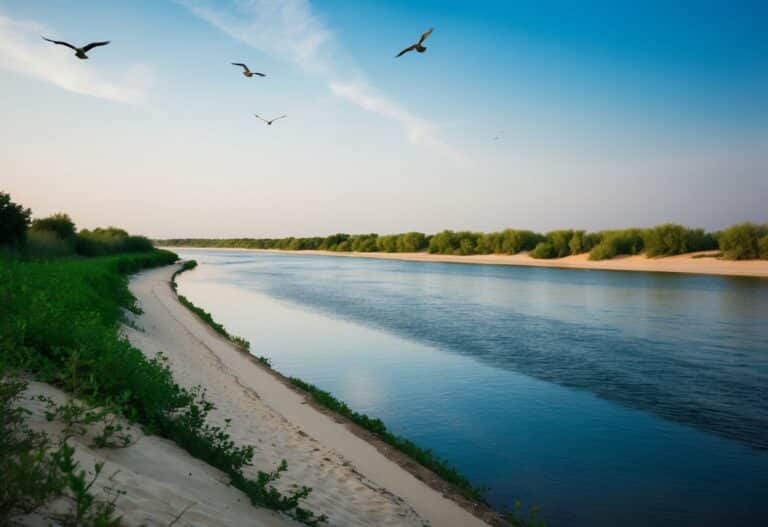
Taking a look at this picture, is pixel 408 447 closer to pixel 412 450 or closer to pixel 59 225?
pixel 412 450

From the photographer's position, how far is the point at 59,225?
49.4 m

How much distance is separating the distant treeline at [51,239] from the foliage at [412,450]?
96.6ft

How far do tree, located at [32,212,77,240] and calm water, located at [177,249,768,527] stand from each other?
89.5 ft

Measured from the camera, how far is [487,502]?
778 centimetres

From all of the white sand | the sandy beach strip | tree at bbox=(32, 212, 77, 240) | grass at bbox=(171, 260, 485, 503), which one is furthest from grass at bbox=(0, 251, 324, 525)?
tree at bbox=(32, 212, 77, 240)

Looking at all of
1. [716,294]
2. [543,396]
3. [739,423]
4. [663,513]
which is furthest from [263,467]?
[716,294]

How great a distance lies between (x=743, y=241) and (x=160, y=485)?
3100 inches

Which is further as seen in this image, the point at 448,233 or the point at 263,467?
the point at 448,233

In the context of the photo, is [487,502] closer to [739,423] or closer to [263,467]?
[263,467]

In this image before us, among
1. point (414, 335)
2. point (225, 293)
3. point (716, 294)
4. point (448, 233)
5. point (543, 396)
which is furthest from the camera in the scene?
point (448, 233)

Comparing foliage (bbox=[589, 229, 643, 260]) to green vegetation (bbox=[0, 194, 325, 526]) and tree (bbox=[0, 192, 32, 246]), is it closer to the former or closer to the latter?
tree (bbox=[0, 192, 32, 246])

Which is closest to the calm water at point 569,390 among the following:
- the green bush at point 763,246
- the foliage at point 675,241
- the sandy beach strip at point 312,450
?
the sandy beach strip at point 312,450

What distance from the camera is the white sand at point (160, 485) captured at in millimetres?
4225

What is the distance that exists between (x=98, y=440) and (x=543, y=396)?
11385mm
